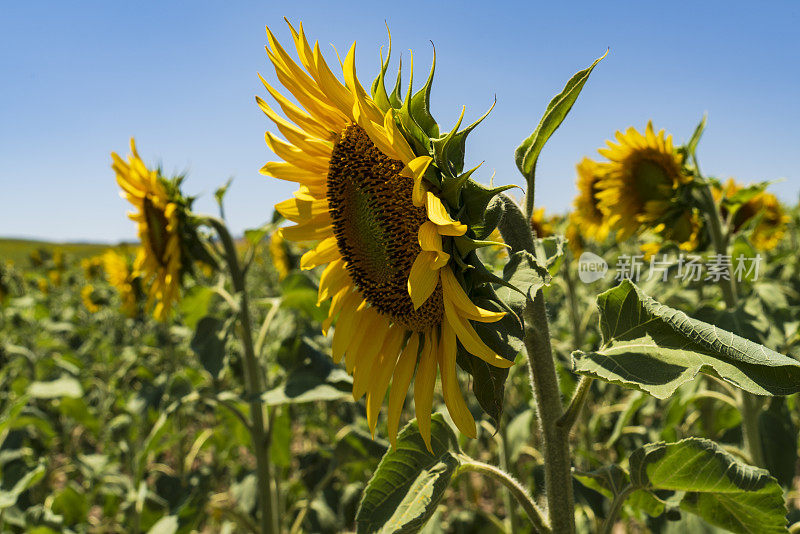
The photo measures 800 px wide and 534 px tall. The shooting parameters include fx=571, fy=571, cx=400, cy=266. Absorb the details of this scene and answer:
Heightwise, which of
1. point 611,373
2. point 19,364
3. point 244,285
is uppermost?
point 244,285

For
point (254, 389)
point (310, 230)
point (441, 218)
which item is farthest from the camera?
point (254, 389)

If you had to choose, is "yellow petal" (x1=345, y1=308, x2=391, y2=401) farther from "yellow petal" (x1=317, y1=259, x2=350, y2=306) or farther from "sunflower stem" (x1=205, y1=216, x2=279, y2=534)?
"sunflower stem" (x1=205, y1=216, x2=279, y2=534)

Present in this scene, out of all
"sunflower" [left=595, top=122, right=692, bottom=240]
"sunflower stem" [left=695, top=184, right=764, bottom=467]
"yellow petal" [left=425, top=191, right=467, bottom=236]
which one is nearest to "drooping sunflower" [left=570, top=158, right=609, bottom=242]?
"sunflower" [left=595, top=122, right=692, bottom=240]

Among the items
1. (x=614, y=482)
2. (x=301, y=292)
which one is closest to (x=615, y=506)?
(x=614, y=482)

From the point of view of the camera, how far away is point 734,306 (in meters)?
2.00

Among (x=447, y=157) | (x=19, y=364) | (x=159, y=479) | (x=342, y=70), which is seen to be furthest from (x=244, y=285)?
(x=19, y=364)

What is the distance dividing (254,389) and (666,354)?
156 cm

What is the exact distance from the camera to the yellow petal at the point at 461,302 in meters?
0.82

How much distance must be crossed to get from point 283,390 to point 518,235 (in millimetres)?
1034

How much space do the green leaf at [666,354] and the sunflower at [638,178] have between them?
144 cm

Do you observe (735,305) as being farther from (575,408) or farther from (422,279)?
(422,279)

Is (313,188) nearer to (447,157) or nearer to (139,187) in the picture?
(447,157)

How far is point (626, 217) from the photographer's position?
2.54 metres

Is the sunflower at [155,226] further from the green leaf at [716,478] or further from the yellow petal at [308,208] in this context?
the green leaf at [716,478]
